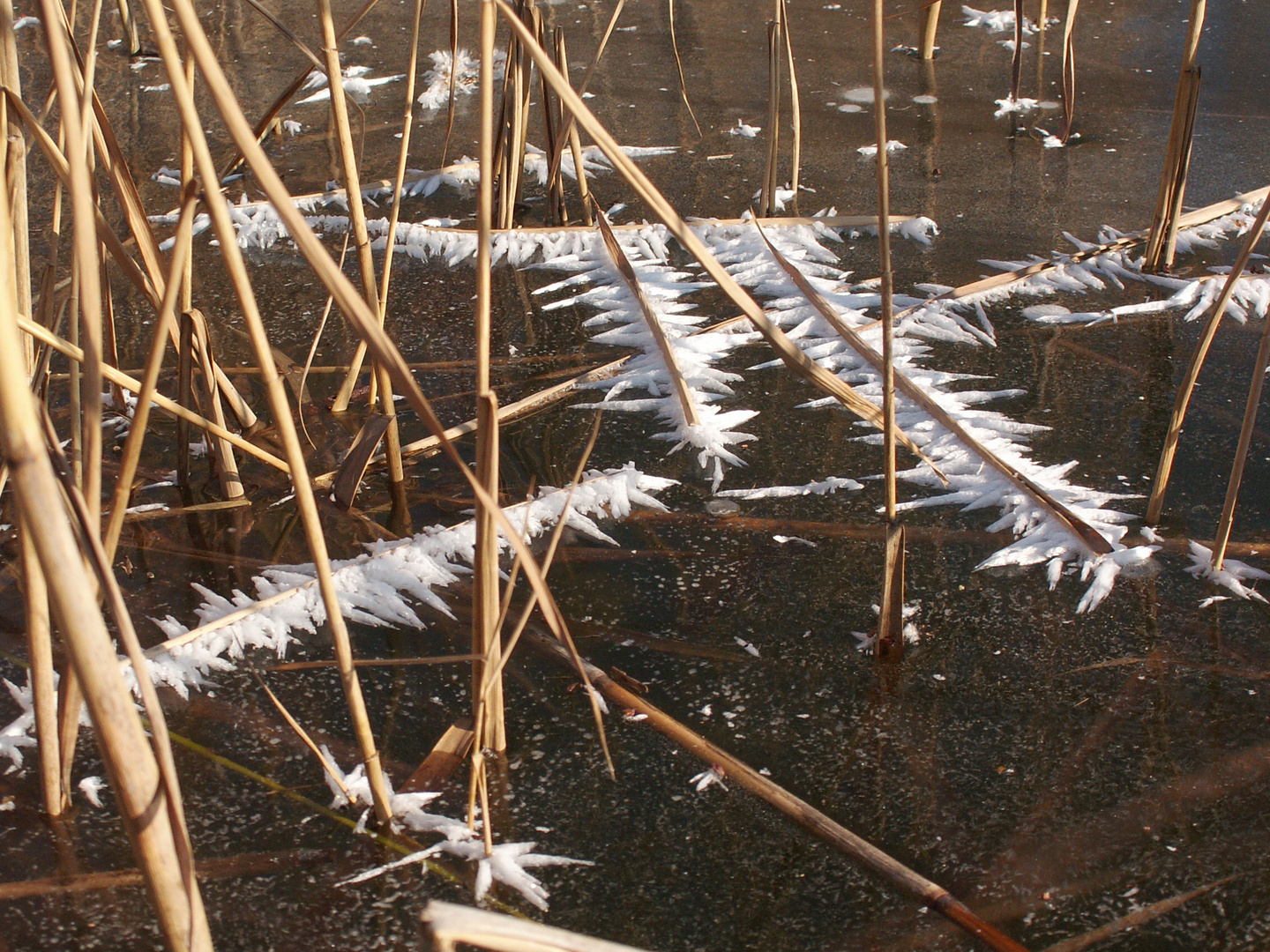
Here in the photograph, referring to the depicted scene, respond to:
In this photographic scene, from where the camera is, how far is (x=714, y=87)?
7.84 ft

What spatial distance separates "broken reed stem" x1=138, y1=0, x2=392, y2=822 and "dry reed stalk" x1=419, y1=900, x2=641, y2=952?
0.91 feet

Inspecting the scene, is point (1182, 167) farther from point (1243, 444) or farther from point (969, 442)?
point (1243, 444)

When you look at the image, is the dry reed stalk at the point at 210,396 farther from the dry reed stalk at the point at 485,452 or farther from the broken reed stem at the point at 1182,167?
the broken reed stem at the point at 1182,167

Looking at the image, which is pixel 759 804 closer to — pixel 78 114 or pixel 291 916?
pixel 291 916

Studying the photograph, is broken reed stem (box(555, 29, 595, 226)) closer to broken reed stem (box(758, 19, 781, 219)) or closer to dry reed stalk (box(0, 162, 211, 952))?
broken reed stem (box(758, 19, 781, 219))

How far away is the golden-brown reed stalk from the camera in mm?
1347

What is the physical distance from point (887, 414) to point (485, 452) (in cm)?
30

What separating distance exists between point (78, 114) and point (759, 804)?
1.97 feet

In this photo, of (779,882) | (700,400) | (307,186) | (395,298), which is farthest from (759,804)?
(307,186)

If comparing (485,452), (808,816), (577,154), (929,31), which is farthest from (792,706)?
(929,31)

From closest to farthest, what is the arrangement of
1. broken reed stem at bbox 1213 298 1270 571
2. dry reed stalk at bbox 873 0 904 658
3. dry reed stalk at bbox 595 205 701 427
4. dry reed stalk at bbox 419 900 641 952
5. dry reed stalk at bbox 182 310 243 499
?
dry reed stalk at bbox 419 900 641 952 < dry reed stalk at bbox 873 0 904 658 < broken reed stem at bbox 1213 298 1270 571 < dry reed stalk at bbox 182 310 243 499 < dry reed stalk at bbox 595 205 701 427

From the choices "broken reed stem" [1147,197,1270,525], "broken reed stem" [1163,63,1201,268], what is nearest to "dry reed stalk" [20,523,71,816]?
"broken reed stem" [1147,197,1270,525]

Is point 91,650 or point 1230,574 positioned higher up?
point 91,650

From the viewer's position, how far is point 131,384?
0.90m
